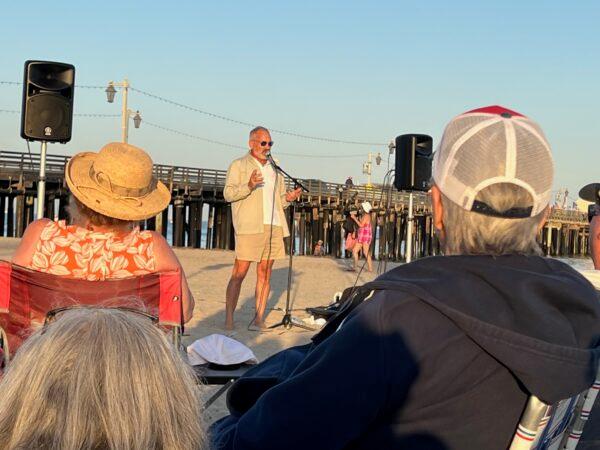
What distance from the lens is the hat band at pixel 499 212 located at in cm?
161

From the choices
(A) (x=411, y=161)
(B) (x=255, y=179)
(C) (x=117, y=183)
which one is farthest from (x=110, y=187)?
(A) (x=411, y=161)

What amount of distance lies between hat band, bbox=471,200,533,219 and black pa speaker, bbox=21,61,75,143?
5429 mm

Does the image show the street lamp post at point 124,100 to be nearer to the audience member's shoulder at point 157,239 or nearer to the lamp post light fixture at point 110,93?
the lamp post light fixture at point 110,93

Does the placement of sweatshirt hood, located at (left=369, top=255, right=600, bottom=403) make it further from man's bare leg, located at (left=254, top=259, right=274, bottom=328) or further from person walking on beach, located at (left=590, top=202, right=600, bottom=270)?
man's bare leg, located at (left=254, top=259, right=274, bottom=328)

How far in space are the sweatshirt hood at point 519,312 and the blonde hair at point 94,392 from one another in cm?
48

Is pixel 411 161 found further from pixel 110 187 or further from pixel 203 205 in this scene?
pixel 203 205

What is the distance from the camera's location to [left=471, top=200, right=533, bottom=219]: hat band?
1.61 metres

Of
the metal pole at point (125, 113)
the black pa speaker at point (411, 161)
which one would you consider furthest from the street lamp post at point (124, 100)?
the black pa speaker at point (411, 161)

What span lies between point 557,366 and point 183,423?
69 cm

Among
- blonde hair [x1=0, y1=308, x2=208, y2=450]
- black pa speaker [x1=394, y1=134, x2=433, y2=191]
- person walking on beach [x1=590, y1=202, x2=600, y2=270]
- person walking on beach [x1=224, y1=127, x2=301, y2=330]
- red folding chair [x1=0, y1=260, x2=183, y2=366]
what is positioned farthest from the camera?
black pa speaker [x1=394, y1=134, x2=433, y2=191]

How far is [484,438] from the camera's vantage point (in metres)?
Result: 1.55

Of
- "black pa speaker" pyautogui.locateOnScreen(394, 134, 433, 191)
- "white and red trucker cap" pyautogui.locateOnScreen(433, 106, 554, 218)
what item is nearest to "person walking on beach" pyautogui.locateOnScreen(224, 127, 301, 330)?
"black pa speaker" pyautogui.locateOnScreen(394, 134, 433, 191)

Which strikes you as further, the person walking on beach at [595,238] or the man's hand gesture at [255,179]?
the man's hand gesture at [255,179]

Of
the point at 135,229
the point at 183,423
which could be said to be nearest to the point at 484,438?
the point at 183,423
